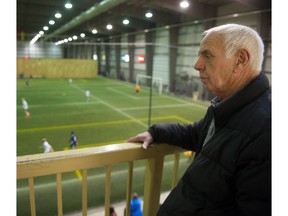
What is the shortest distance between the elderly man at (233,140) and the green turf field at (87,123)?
4029 millimetres

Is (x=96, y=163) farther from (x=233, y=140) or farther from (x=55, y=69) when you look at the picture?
(x=55, y=69)

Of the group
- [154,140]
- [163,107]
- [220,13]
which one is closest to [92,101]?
[163,107]

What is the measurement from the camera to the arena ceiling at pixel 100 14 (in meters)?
5.34

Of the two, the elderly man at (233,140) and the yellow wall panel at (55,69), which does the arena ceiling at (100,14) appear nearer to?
the elderly man at (233,140)

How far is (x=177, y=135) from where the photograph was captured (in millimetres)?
1809

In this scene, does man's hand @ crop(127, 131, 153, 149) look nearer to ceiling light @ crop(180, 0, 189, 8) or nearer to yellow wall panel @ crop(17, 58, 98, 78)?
ceiling light @ crop(180, 0, 189, 8)

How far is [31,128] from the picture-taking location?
39.5 ft

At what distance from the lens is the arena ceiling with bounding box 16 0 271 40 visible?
5340 mm

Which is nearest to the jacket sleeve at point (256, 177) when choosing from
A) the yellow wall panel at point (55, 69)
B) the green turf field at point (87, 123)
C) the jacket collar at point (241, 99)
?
the jacket collar at point (241, 99)

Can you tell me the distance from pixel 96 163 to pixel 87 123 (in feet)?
38.3

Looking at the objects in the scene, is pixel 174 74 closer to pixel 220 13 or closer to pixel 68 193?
pixel 220 13

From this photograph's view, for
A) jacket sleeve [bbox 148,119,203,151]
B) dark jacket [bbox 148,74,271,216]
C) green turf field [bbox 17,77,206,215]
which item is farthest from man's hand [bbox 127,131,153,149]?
green turf field [bbox 17,77,206,215]

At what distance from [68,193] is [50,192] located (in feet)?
1.33
